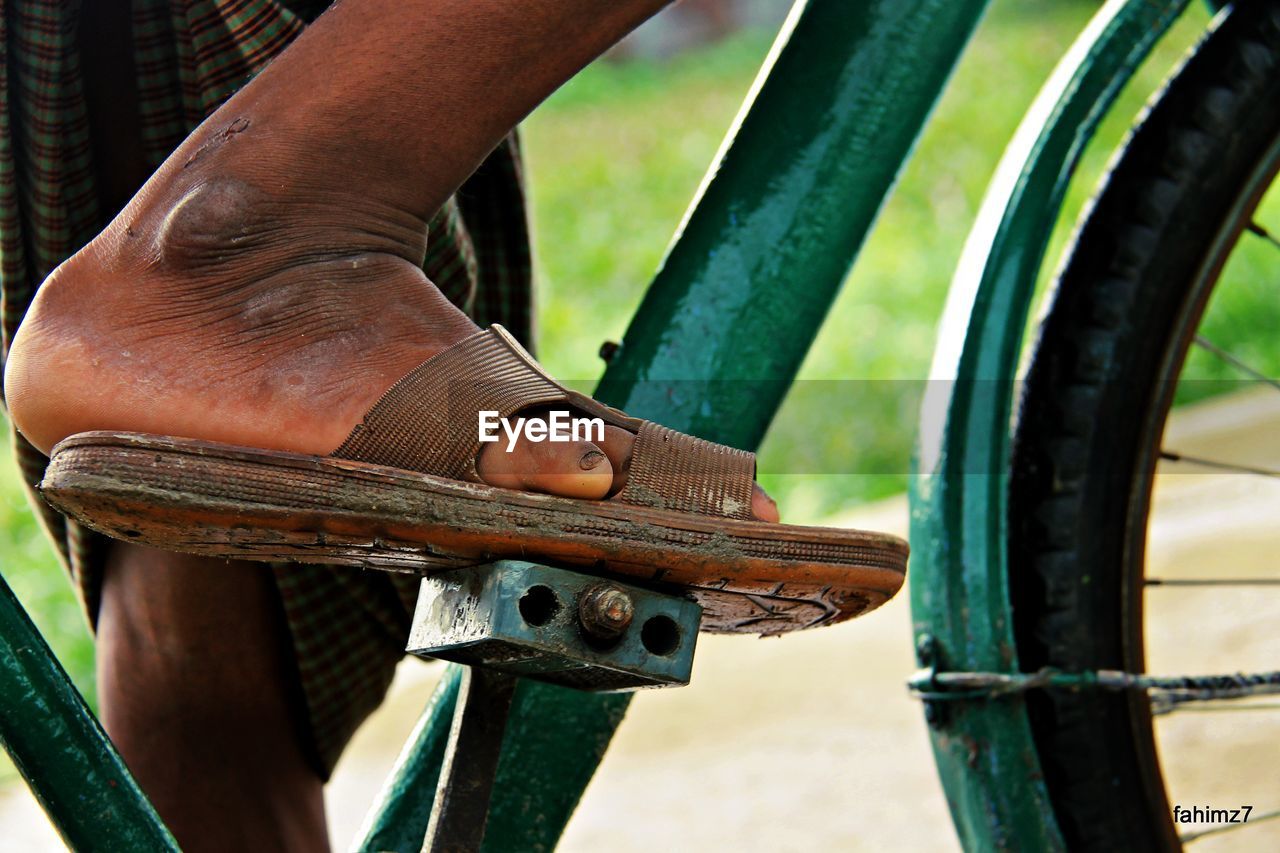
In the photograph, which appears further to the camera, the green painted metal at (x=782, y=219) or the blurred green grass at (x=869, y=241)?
the blurred green grass at (x=869, y=241)

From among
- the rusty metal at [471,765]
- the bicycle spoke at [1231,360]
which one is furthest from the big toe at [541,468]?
the bicycle spoke at [1231,360]

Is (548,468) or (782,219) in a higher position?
(782,219)

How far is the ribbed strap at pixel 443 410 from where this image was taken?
83cm

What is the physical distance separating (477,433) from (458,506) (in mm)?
56

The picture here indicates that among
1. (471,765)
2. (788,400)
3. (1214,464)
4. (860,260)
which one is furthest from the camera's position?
(860,260)

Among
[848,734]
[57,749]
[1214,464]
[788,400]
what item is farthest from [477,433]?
[788,400]

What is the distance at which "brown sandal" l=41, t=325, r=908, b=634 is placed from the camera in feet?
2.51

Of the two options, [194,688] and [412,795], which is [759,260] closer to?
[412,795]

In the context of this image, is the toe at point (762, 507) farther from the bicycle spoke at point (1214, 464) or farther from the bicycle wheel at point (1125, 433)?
the bicycle spoke at point (1214, 464)

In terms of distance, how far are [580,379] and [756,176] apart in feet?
10.4

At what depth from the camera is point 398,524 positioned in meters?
0.78

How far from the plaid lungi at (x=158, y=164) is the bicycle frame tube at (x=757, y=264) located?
17cm

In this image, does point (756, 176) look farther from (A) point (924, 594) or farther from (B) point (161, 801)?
(B) point (161, 801)

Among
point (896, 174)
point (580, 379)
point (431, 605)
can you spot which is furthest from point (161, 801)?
point (580, 379)
